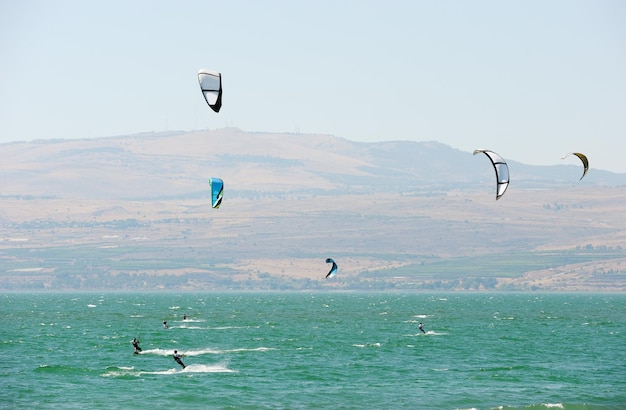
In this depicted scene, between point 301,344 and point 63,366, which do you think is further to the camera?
point 301,344

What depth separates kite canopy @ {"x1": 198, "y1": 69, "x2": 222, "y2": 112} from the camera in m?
42.6

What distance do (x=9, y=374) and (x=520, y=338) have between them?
1858 inches

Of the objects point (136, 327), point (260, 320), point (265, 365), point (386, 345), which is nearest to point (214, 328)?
point (136, 327)

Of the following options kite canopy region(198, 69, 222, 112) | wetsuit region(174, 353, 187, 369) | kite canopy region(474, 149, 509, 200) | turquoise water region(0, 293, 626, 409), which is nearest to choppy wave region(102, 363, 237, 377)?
turquoise water region(0, 293, 626, 409)

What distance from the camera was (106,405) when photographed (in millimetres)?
51906

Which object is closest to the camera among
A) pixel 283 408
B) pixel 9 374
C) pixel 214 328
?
pixel 283 408

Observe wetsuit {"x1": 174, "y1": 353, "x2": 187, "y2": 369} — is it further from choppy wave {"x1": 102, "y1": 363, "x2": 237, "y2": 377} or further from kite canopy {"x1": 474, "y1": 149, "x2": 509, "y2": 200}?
kite canopy {"x1": 474, "y1": 149, "x2": 509, "y2": 200}

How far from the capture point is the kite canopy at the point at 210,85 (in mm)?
42619

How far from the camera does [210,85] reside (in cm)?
4381

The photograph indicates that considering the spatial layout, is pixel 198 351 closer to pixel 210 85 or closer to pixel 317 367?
pixel 317 367

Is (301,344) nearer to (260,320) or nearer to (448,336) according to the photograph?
(448,336)

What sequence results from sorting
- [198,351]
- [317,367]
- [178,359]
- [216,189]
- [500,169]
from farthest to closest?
[198,351] → [317,367] → [178,359] → [500,169] → [216,189]

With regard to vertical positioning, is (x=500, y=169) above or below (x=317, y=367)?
above

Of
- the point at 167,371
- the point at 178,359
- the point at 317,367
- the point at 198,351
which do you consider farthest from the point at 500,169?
the point at 198,351
